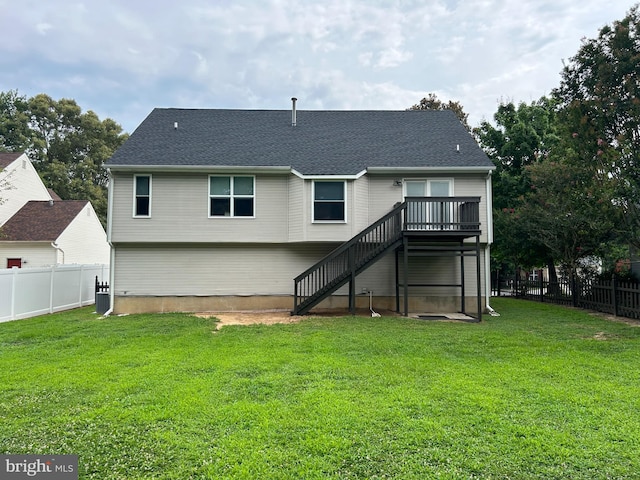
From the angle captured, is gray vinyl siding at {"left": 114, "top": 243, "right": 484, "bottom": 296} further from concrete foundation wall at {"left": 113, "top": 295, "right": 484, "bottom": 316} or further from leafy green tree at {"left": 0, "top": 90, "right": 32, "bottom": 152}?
leafy green tree at {"left": 0, "top": 90, "right": 32, "bottom": 152}

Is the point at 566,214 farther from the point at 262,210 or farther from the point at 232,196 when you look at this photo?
the point at 232,196

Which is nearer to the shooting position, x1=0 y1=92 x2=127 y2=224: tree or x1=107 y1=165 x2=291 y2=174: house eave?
x1=107 y1=165 x2=291 y2=174: house eave

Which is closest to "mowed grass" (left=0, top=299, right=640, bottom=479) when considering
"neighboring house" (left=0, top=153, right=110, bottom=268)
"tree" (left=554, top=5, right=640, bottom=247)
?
"tree" (left=554, top=5, right=640, bottom=247)

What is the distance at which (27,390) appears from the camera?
15.0ft

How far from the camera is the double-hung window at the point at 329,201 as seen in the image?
462 inches

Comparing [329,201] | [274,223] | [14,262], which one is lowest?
[14,262]

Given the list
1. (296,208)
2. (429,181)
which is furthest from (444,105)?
(296,208)

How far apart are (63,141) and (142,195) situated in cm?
2794

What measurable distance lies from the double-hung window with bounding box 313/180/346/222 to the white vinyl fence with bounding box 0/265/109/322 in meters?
9.50

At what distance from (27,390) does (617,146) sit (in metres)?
13.4

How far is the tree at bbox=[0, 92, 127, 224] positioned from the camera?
99.6 ft

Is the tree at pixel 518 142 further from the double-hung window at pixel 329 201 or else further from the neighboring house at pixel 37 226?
the neighboring house at pixel 37 226

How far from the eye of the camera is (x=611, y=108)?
9.30 metres

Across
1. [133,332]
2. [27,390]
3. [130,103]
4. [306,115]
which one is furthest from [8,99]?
[27,390]
